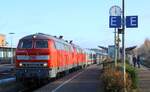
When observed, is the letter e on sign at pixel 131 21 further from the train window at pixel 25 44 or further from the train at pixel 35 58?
the train window at pixel 25 44

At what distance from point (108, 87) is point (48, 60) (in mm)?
10123

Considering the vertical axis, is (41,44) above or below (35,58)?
above

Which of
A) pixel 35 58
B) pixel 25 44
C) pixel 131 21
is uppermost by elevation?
pixel 131 21

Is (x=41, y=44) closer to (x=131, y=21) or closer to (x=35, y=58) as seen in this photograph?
(x=35, y=58)

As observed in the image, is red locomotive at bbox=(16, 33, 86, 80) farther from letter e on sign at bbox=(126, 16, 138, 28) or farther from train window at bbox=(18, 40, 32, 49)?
letter e on sign at bbox=(126, 16, 138, 28)

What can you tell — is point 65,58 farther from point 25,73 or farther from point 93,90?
point 93,90

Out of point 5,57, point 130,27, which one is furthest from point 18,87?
point 5,57

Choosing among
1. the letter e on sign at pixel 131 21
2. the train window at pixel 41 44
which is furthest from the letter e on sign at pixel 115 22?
the train window at pixel 41 44

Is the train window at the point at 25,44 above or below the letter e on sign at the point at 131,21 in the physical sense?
below

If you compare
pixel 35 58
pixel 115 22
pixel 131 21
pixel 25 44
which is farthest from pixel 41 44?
pixel 131 21

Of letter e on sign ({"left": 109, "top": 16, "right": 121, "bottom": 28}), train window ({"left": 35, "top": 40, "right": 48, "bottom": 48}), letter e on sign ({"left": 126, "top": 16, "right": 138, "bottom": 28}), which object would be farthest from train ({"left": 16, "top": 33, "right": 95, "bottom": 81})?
letter e on sign ({"left": 126, "top": 16, "right": 138, "bottom": 28})

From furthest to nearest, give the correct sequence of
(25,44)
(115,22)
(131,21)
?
1. (25,44)
2. (115,22)
3. (131,21)

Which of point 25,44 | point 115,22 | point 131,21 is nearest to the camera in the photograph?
point 131,21

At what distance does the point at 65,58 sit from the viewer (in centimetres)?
3628
